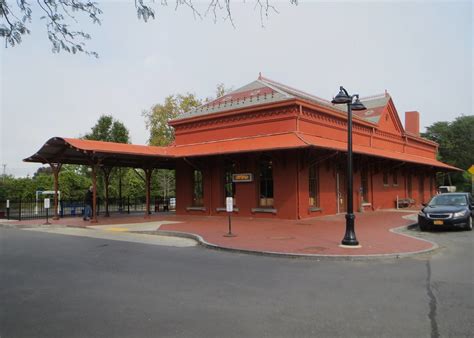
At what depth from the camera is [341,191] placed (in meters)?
22.9

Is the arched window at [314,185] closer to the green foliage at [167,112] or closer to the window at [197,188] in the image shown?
the window at [197,188]

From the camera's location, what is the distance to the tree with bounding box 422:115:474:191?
2296 inches

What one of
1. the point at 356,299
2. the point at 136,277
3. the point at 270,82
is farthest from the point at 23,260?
the point at 270,82

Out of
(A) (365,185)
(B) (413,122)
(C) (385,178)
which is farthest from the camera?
(B) (413,122)

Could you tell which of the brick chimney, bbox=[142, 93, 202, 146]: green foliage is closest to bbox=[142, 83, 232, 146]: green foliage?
bbox=[142, 93, 202, 146]: green foliage

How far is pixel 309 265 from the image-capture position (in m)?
8.91

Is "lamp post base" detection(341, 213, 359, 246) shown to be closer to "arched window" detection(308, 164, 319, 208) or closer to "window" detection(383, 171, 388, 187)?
"arched window" detection(308, 164, 319, 208)

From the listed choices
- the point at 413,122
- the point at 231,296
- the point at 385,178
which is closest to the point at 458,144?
the point at 413,122

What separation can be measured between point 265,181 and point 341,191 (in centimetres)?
524

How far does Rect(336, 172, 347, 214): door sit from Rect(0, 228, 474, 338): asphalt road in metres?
12.1

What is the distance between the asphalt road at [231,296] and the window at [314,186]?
33.3 ft

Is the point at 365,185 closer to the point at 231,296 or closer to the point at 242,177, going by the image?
the point at 242,177

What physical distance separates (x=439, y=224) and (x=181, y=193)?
1373 cm

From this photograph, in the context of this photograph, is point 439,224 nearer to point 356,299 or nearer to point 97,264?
point 356,299
